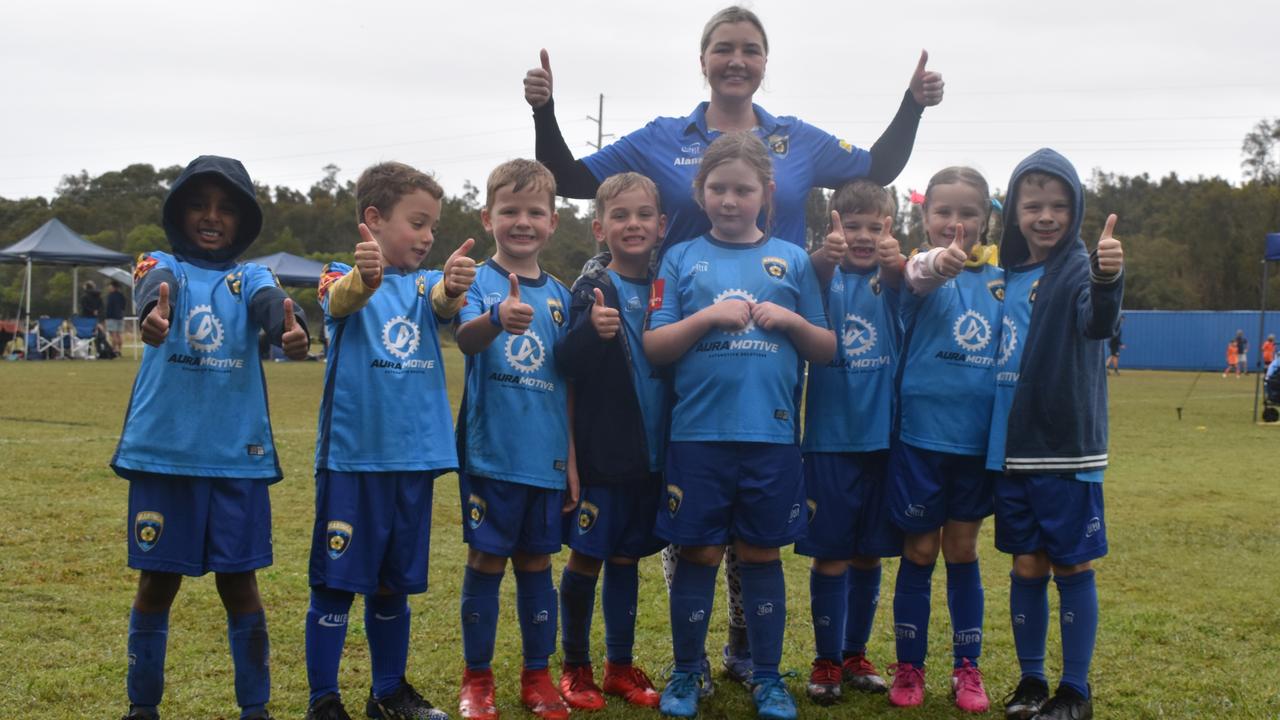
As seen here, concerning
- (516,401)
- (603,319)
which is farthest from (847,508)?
(516,401)

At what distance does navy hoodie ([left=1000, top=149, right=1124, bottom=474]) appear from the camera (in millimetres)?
3863

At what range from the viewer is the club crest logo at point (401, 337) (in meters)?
3.73

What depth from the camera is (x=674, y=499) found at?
3910 mm

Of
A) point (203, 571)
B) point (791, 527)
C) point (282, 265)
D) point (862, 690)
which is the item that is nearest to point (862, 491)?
point (791, 527)

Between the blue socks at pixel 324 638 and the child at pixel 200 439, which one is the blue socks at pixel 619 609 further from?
the child at pixel 200 439

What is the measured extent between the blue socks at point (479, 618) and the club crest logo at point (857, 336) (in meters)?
1.58

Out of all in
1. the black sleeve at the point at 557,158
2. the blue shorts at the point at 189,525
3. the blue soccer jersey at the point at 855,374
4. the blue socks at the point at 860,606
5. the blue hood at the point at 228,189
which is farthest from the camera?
the black sleeve at the point at 557,158

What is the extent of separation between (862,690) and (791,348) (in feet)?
4.55

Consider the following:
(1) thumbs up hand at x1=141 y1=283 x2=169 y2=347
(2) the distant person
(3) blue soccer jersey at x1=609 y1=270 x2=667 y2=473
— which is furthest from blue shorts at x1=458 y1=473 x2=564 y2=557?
(2) the distant person

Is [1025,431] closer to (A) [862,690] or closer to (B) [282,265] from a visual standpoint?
(A) [862,690]

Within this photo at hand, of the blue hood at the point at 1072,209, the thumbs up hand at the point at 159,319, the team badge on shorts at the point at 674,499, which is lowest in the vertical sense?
the team badge on shorts at the point at 674,499

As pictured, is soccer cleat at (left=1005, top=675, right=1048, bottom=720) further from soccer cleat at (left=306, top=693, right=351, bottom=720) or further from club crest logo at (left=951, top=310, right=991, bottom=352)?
soccer cleat at (left=306, top=693, right=351, bottom=720)

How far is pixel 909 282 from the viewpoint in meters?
4.17

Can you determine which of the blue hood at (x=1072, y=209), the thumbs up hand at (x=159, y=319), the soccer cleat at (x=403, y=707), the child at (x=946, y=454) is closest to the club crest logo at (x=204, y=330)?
the thumbs up hand at (x=159, y=319)
